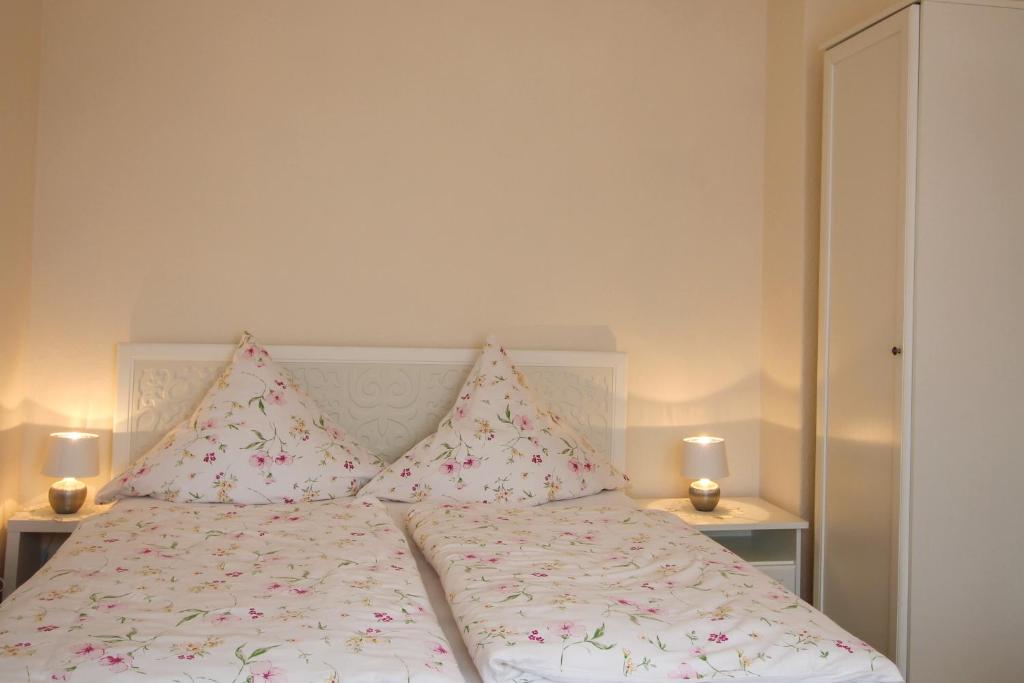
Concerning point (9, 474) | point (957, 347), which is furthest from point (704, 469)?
point (9, 474)

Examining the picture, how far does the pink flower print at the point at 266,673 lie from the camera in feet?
5.27

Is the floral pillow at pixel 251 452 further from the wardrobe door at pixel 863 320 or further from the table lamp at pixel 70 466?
the wardrobe door at pixel 863 320

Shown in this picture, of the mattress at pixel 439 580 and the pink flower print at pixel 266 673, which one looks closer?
the pink flower print at pixel 266 673

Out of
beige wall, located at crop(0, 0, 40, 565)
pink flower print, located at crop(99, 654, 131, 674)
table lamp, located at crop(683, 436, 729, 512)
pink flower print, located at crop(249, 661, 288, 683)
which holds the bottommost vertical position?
pink flower print, located at crop(249, 661, 288, 683)

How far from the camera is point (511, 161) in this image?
3.63m

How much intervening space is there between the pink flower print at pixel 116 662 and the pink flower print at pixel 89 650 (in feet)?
0.08

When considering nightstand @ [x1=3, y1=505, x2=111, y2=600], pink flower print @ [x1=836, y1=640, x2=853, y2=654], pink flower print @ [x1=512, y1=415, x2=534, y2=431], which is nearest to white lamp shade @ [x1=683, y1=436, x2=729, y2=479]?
pink flower print @ [x1=512, y1=415, x2=534, y2=431]

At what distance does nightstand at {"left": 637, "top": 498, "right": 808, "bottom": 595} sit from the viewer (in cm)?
334

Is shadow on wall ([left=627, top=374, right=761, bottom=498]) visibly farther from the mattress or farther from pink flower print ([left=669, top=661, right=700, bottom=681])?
pink flower print ([left=669, top=661, right=700, bottom=681])

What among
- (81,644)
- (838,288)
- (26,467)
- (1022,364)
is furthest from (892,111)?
(26,467)

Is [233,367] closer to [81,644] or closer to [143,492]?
[143,492]

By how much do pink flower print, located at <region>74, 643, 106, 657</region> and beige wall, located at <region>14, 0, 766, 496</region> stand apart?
182cm

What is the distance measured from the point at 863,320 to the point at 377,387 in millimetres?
1656

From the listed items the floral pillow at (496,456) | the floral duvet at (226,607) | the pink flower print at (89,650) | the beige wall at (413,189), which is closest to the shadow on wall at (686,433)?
the beige wall at (413,189)
